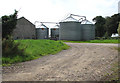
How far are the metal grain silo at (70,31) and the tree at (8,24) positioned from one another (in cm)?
2361

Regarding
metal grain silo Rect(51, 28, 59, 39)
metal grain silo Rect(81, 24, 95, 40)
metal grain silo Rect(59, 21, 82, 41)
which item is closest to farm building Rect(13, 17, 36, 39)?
metal grain silo Rect(51, 28, 59, 39)

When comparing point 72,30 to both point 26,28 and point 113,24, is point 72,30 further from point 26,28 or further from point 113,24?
point 113,24

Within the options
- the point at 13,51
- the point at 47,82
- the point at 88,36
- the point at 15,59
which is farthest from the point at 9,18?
the point at 88,36

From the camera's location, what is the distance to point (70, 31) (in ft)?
108

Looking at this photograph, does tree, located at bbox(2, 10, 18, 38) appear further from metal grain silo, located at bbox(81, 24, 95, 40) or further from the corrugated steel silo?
the corrugated steel silo

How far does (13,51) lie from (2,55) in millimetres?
822

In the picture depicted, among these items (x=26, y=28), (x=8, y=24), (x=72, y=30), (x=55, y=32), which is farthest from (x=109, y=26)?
(x=8, y=24)

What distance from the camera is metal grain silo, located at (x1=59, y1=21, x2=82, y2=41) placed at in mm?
32719

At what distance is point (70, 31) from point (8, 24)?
24513 millimetres

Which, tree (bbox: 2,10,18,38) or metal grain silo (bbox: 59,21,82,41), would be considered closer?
tree (bbox: 2,10,18,38)

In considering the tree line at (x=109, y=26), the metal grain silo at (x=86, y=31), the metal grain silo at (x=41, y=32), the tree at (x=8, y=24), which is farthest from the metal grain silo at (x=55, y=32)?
the tree at (x=8, y=24)

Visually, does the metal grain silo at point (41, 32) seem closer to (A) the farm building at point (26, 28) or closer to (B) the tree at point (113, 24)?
(A) the farm building at point (26, 28)

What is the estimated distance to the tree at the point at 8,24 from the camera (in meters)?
9.26

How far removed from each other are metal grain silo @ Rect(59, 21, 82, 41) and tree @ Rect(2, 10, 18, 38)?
2361 cm
